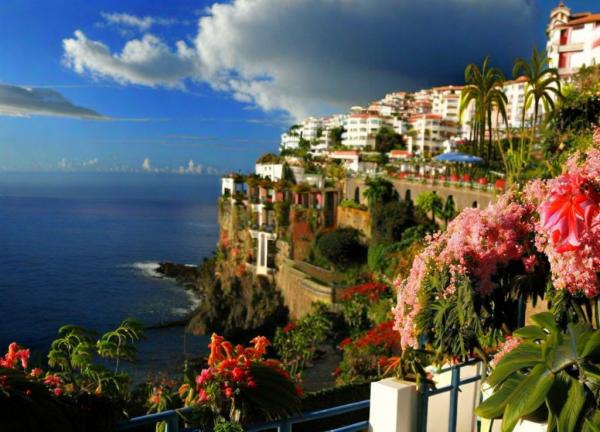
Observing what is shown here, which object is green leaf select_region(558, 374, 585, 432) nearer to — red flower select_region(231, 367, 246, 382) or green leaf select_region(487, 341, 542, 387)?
green leaf select_region(487, 341, 542, 387)

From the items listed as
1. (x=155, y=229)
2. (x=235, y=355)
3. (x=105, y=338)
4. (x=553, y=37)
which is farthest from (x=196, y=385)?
(x=155, y=229)

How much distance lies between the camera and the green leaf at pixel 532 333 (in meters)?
2.69

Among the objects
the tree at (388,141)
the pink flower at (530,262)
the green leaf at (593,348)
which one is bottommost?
the green leaf at (593,348)

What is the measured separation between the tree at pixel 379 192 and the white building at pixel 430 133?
41.7 metres

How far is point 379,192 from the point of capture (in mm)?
29141

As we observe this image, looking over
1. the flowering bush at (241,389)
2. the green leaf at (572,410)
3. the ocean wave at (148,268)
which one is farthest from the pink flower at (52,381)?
the ocean wave at (148,268)

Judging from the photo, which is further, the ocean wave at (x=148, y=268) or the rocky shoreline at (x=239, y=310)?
the ocean wave at (x=148, y=268)

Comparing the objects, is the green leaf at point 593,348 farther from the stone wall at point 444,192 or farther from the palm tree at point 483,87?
the palm tree at point 483,87

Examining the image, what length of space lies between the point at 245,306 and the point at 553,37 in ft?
101

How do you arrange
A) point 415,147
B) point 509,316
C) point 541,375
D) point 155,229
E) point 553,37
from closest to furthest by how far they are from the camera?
1. point 541,375
2. point 509,316
3. point 553,37
4. point 415,147
5. point 155,229

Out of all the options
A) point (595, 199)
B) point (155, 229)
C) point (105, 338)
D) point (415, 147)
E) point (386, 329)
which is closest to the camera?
point (595, 199)

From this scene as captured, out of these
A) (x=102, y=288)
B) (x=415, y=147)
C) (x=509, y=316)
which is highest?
(x=415, y=147)

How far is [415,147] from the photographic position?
71.2 metres

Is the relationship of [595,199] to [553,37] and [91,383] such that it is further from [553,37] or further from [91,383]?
[553,37]
